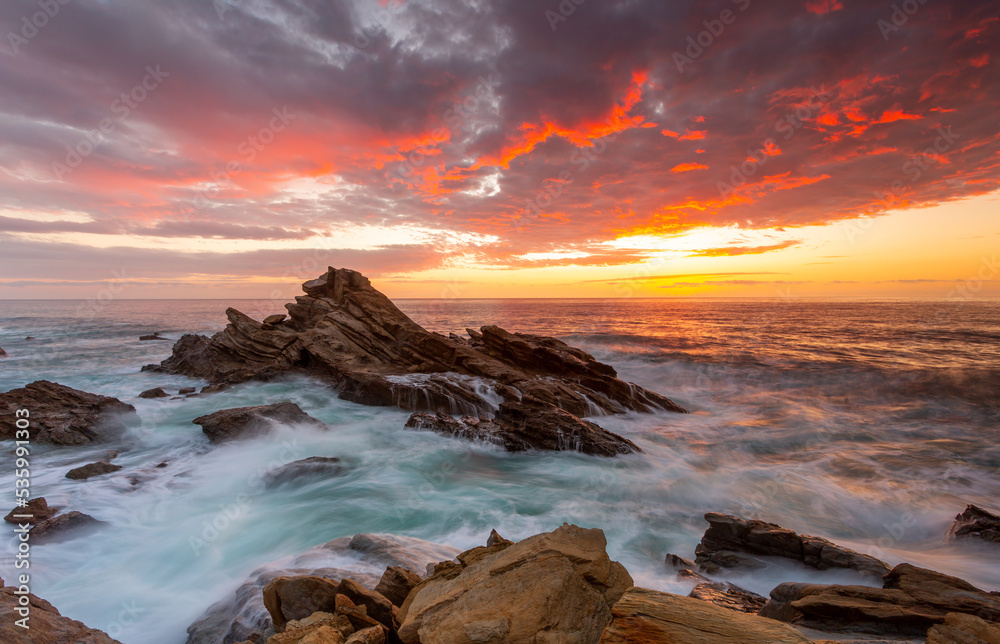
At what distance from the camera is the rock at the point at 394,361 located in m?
20.1

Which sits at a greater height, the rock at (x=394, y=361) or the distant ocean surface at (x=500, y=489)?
the rock at (x=394, y=361)

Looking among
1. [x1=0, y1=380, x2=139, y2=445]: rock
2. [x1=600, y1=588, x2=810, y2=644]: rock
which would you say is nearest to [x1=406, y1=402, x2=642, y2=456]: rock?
[x1=0, y1=380, x2=139, y2=445]: rock

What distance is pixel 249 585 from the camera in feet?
22.2

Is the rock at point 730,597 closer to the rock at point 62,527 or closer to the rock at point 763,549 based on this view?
the rock at point 763,549

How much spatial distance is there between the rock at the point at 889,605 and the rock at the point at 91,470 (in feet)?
51.0

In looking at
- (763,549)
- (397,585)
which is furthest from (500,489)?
(397,585)

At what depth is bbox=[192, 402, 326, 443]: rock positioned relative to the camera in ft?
48.9

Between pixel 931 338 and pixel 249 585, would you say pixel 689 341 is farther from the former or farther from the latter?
pixel 249 585

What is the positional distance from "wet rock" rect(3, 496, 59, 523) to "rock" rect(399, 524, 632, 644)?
9.34 metres

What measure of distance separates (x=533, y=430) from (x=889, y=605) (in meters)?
11.3

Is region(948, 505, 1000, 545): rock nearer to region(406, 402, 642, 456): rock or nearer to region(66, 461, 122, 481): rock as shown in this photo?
region(406, 402, 642, 456): rock

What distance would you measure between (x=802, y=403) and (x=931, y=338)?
116 feet

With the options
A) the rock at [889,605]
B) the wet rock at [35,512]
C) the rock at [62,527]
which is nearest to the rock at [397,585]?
the rock at [889,605]

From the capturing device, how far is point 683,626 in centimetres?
335
